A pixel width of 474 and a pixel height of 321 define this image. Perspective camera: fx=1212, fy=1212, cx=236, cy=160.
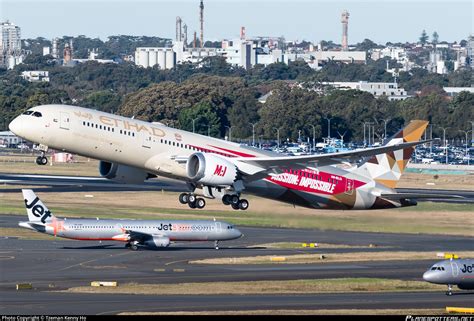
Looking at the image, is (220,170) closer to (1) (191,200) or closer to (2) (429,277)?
(1) (191,200)

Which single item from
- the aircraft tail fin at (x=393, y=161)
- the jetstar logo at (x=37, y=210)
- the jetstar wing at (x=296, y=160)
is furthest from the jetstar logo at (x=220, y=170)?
the jetstar logo at (x=37, y=210)

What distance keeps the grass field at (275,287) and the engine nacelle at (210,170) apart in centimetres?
950

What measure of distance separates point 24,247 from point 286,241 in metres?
26.2

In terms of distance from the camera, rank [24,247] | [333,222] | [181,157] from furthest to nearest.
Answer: [24,247]
[333,222]
[181,157]

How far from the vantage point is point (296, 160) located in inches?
3268

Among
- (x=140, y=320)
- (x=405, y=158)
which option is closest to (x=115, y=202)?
(x=405, y=158)

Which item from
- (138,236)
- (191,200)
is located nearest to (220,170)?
(191,200)

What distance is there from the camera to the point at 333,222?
109 m

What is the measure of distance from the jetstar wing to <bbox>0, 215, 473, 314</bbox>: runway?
913 cm

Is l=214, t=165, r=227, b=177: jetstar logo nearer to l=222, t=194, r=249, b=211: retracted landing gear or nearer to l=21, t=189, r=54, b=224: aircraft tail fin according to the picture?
l=222, t=194, r=249, b=211: retracted landing gear

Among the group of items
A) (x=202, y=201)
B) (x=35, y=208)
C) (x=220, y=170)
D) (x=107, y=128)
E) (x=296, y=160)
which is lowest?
(x=35, y=208)

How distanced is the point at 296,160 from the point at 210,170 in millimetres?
6099

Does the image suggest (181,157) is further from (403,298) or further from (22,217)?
(22,217)

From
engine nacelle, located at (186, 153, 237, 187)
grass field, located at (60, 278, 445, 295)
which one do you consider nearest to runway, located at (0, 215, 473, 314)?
grass field, located at (60, 278, 445, 295)
